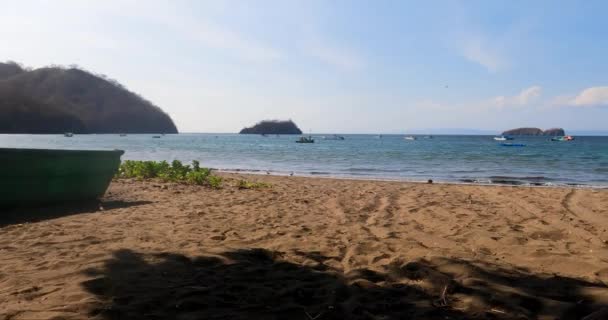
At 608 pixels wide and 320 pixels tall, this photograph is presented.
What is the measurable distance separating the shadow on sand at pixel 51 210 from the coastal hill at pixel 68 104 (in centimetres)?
11512

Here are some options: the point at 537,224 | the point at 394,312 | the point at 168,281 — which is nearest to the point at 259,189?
the point at 537,224

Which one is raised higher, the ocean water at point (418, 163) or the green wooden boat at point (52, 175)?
the green wooden boat at point (52, 175)

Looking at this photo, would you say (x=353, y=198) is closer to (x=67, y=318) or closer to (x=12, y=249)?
(x=12, y=249)

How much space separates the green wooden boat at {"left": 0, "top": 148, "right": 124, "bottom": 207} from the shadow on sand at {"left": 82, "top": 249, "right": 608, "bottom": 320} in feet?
12.7

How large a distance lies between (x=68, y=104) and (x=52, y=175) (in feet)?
469

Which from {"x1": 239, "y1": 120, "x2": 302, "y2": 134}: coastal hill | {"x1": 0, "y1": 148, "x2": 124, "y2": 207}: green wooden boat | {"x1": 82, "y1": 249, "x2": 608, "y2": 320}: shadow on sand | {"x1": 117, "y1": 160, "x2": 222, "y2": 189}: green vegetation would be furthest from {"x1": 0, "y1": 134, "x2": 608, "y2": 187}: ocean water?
{"x1": 239, "y1": 120, "x2": 302, "y2": 134}: coastal hill

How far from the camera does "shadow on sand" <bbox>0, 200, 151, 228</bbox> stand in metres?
6.39

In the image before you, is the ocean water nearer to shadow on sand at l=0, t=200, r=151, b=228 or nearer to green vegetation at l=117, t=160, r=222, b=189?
green vegetation at l=117, t=160, r=222, b=189

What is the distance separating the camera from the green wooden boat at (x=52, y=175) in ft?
22.4

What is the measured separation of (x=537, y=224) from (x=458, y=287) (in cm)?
388

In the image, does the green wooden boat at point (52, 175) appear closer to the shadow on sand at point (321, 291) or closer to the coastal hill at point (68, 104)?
the shadow on sand at point (321, 291)

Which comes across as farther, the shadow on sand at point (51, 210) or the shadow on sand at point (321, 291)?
the shadow on sand at point (51, 210)

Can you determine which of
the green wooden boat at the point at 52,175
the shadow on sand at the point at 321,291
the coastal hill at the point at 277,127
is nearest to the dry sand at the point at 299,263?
the shadow on sand at the point at 321,291

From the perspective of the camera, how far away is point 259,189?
11.0 m
